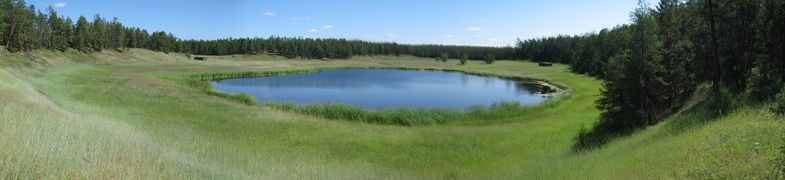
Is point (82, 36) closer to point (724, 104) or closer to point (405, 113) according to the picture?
point (405, 113)

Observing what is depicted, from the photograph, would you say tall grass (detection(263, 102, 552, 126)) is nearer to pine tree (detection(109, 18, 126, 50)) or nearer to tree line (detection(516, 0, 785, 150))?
tree line (detection(516, 0, 785, 150))

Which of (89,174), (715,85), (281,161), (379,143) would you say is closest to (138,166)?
(89,174)

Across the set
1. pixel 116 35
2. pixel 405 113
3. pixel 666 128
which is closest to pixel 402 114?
pixel 405 113

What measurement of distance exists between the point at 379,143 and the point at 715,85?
805 inches

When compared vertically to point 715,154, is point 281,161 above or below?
below

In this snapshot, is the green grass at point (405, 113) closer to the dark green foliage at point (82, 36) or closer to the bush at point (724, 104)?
the bush at point (724, 104)

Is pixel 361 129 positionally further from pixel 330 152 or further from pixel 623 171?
pixel 623 171

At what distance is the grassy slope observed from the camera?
1074cm

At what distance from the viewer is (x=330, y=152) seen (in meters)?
22.9

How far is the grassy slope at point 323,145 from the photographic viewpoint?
10742mm

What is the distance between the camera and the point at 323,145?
24.4 m

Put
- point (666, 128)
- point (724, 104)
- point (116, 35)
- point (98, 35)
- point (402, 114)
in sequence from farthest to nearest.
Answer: point (116, 35), point (98, 35), point (402, 114), point (666, 128), point (724, 104)

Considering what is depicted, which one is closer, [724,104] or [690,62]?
[724,104]

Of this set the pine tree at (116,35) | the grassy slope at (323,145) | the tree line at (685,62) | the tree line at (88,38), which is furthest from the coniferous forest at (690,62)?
the pine tree at (116,35)
